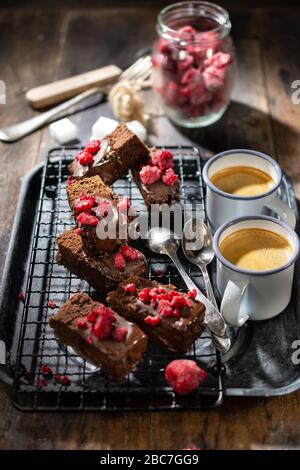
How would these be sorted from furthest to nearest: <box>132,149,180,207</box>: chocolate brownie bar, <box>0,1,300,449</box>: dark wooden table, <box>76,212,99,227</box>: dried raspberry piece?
<box>132,149,180,207</box>: chocolate brownie bar, <box>76,212,99,227</box>: dried raspberry piece, <box>0,1,300,449</box>: dark wooden table

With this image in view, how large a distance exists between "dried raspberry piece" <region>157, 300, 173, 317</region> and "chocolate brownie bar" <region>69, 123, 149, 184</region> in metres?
0.76

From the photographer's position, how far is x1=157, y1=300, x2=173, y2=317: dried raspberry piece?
91.0 inches

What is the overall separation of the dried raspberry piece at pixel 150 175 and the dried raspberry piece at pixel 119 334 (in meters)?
0.79

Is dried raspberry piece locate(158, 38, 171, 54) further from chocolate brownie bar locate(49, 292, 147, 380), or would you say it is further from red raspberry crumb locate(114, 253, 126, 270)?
chocolate brownie bar locate(49, 292, 147, 380)

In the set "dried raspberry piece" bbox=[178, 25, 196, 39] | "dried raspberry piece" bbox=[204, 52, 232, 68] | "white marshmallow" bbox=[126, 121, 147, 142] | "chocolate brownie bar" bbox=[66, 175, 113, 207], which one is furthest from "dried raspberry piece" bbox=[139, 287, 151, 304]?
"dried raspberry piece" bbox=[178, 25, 196, 39]

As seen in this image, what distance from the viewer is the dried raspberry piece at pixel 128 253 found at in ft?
8.32

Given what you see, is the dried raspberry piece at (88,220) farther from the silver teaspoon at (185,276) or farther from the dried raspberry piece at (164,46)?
the dried raspberry piece at (164,46)

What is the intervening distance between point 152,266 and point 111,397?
615 millimetres

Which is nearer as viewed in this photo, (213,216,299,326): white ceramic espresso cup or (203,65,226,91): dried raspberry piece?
(213,216,299,326): white ceramic espresso cup

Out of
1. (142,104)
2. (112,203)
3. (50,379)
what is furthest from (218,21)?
(50,379)

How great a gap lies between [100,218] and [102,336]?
482 mm

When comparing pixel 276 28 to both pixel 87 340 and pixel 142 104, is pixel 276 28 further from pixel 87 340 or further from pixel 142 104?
pixel 87 340

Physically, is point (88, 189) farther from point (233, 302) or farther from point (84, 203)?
point (233, 302)
